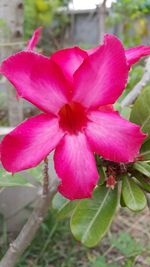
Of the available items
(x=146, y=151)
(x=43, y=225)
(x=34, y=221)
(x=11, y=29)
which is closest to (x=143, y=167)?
(x=146, y=151)

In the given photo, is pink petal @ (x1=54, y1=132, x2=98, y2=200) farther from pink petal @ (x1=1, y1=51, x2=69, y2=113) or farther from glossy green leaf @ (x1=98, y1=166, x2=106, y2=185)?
glossy green leaf @ (x1=98, y1=166, x2=106, y2=185)

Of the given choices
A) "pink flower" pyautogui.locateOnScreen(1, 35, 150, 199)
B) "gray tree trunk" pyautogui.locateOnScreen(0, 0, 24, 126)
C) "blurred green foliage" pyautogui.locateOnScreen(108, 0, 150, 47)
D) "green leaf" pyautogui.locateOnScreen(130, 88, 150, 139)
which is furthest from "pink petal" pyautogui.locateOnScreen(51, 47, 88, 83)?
"blurred green foliage" pyautogui.locateOnScreen(108, 0, 150, 47)

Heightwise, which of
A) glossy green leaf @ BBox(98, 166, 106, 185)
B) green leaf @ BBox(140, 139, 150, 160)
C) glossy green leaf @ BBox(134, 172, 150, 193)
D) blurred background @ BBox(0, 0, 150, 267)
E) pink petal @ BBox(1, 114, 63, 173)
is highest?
pink petal @ BBox(1, 114, 63, 173)

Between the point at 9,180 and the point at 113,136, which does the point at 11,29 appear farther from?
the point at 113,136

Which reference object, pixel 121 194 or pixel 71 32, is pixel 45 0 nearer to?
pixel 71 32

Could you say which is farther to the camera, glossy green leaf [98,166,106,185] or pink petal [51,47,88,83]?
glossy green leaf [98,166,106,185]

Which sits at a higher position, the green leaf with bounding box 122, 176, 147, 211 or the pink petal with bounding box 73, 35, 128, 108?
the pink petal with bounding box 73, 35, 128, 108

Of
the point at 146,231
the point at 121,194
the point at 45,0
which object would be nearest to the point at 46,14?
the point at 45,0
